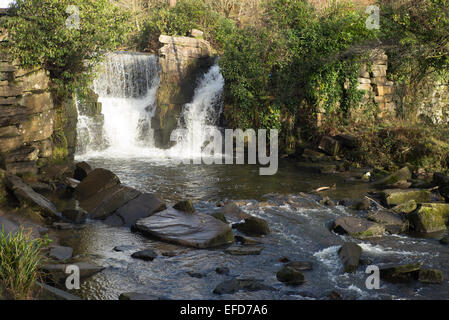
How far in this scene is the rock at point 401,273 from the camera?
7.60 metres

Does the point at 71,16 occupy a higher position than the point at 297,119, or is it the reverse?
the point at 71,16

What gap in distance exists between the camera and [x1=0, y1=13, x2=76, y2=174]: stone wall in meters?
12.9

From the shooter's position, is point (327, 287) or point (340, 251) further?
point (340, 251)

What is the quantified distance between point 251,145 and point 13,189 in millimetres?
11205

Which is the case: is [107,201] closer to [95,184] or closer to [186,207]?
[95,184]

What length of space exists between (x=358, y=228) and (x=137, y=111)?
48.4 ft

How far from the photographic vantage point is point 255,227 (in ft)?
32.7

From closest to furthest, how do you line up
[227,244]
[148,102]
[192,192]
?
1. [227,244]
2. [192,192]
3. [148,102]

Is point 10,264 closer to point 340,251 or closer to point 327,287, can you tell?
point 327,287

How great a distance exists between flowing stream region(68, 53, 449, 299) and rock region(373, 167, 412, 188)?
626 millimetres

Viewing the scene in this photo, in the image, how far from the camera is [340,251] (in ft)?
28.5

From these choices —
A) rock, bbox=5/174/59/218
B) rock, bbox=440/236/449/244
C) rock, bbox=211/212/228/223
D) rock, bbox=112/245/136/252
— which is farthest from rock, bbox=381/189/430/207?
rock, bbox=5/174/59/218
